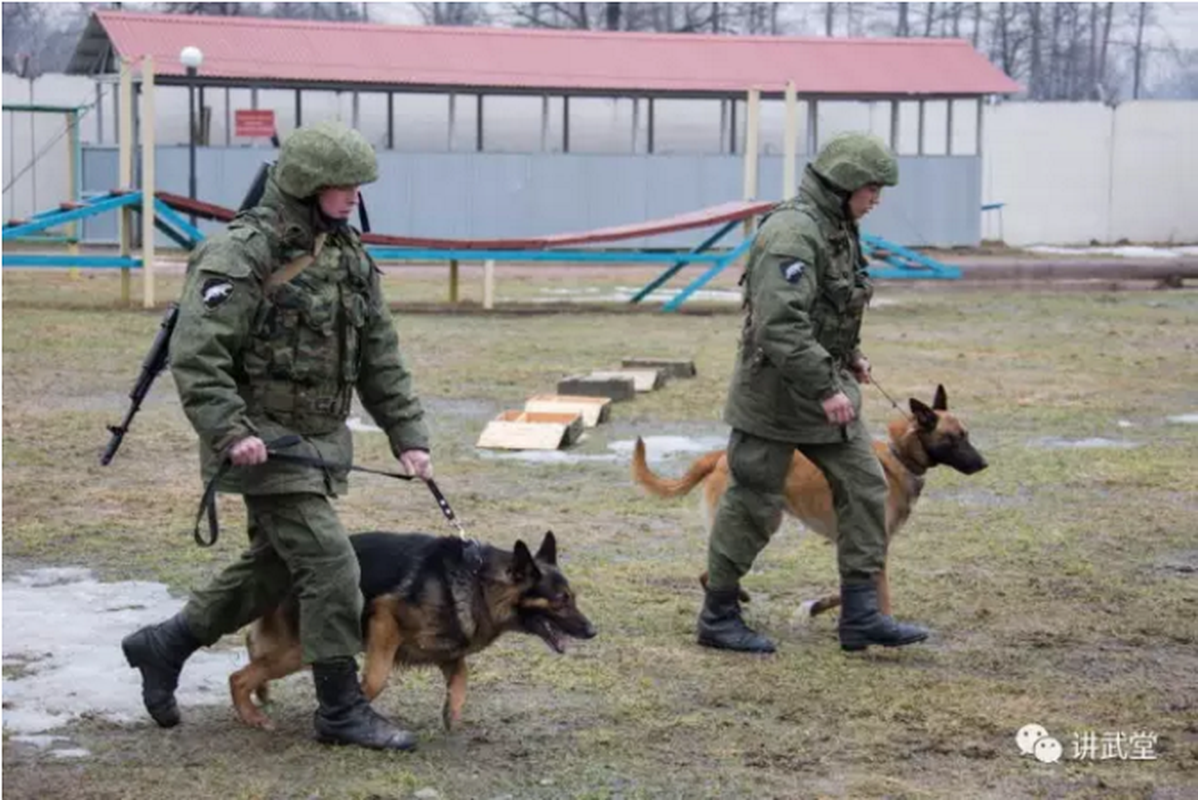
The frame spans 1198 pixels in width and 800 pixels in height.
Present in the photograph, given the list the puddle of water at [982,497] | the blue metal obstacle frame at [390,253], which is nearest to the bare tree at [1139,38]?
the blue metal obstacle frame at [390,253]

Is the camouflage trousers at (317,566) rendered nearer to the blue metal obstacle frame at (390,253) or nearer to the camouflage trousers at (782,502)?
the camouflage trousers at (782,502)

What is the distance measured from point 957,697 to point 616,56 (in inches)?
1120

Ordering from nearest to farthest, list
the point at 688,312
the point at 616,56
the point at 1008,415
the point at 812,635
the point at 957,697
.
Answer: the point at 957,697
the point at 812,635
the point at 1008,415
the point at 688,312
the point at 616,56

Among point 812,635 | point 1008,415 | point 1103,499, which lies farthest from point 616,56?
point 812,635

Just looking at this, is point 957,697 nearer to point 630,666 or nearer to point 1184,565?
point 630,666

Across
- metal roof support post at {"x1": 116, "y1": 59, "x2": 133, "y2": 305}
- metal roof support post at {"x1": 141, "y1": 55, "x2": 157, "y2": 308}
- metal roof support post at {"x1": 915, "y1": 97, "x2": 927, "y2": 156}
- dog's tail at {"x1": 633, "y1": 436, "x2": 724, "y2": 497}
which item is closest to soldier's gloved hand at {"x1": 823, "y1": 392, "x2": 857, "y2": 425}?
dog's tail at {"x1": 633, "y1": 436, "x2": 724, "y2": 497}

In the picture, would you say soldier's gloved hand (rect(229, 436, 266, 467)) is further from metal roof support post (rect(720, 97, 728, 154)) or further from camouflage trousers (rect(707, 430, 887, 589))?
metal roof support post (rect(720, 97, 728, 154))

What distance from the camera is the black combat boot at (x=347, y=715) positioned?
17.0 feet

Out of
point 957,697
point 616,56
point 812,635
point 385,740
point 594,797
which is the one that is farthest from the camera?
point 616,56

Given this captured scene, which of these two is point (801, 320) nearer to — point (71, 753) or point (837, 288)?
point (837, 288)

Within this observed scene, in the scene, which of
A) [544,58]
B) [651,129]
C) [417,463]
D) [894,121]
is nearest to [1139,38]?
[894,121]

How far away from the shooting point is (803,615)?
6.92 m

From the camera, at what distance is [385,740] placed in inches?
204

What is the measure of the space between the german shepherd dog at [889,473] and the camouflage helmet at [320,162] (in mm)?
2210
